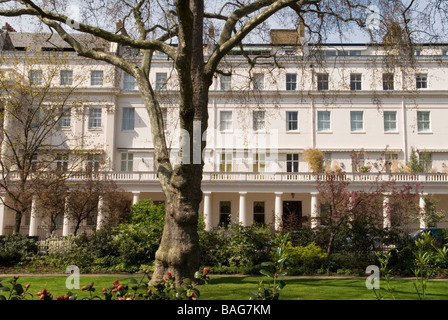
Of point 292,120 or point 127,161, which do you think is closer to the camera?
point 127,161

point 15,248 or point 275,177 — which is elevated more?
point 275,177

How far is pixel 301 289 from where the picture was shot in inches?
433

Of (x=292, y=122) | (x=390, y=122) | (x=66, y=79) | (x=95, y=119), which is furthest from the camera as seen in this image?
(x=292, y=122)

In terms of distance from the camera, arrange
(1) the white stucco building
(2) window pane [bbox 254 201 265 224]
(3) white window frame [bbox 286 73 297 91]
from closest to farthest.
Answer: (1) the white stucco building → (2) window pane [bbox 254 201 265 224] → (3) white window frame [bbox 286 73 297 91]

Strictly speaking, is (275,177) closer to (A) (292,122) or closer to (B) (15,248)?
(A) (292,122)

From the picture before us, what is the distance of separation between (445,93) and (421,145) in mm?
5063

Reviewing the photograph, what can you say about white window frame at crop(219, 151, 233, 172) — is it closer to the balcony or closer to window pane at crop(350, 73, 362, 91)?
the balcony

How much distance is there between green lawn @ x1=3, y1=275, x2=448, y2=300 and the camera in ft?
31.9

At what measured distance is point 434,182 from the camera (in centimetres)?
3378

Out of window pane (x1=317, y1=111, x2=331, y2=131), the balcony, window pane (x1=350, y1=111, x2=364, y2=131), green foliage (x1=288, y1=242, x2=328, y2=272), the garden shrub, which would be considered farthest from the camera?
window pane (x1=350, y1=111, x2=364, y2=131)

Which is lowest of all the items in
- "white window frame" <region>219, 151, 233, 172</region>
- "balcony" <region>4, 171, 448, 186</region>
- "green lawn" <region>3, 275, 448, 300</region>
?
"green lawn" <region>3, 275, 448, 300</region>

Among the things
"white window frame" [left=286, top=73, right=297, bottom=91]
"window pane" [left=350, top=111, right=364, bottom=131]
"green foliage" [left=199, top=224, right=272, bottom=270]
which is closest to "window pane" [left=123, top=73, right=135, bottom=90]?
"white window frame" [left=286, top=73, right=297, bottom=91]

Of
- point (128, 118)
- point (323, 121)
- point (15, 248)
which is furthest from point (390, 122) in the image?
point (15, 248)
